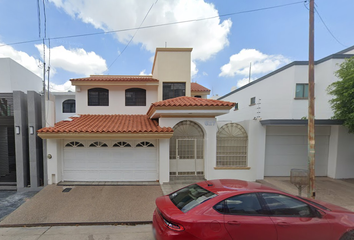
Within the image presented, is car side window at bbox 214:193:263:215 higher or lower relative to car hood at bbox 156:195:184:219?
higher

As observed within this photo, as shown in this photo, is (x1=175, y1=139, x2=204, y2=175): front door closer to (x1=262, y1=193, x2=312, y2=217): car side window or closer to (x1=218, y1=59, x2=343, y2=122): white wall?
(x1=262, y1=193, x2=312, y2=217): car side window

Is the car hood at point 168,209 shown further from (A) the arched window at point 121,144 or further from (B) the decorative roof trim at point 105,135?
(A) the arched window at point 121,144

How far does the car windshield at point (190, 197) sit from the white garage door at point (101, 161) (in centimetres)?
377

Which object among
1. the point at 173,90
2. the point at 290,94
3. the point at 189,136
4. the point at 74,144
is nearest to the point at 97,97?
the point at 74,144

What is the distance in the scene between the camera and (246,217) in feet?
8.18

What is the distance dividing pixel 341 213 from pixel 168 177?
4.98m

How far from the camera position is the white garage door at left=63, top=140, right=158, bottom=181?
6.28 metres

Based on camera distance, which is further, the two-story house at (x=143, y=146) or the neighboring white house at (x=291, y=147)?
the neighboring white house at (x=291, y=147)

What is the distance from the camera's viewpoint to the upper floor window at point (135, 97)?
367 inches

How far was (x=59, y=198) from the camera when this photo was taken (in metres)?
5.00

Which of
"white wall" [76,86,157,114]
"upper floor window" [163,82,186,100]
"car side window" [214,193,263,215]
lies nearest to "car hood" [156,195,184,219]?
"car side window" [214,193,263,215]

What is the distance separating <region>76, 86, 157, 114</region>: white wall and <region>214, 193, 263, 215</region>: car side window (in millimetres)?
7542

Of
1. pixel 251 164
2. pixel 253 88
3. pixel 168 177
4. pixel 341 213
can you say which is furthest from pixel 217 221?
pixel 253 88

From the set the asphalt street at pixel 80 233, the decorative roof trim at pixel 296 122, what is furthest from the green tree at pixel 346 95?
the asphalt street at pixel 80 233
